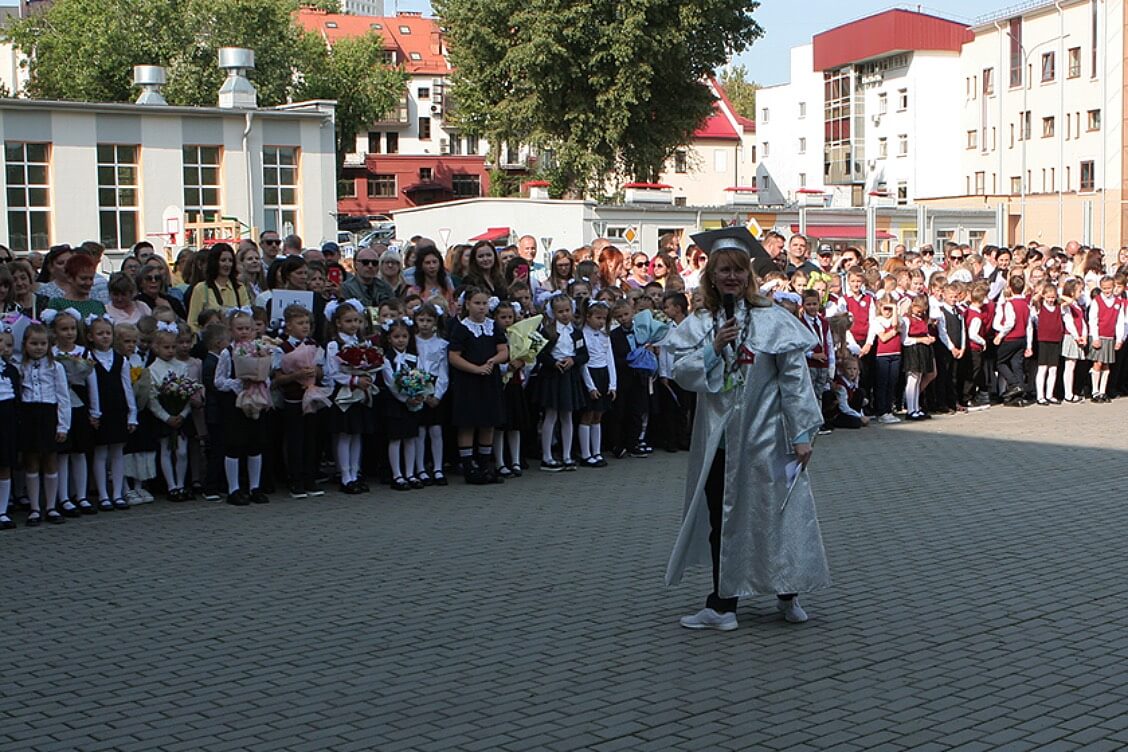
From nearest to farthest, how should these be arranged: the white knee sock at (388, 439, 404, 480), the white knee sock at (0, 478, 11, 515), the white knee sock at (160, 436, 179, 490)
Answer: the white knee sock at (0, 478, 11, 515), the white knee sock at (160, 436, 179, 490), the white knee sock at (388, 439, 404, 480)

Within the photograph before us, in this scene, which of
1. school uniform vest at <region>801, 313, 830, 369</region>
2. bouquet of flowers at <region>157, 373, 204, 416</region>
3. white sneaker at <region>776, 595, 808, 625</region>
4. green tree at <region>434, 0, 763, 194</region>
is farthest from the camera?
green tree at <region>434, 0, 763, 194</region>

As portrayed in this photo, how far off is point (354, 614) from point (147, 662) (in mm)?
1254

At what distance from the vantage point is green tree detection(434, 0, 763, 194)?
164 ft

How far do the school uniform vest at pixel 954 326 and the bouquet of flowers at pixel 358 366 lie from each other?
8.74 metres

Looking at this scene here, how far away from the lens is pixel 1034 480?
41.6 ft

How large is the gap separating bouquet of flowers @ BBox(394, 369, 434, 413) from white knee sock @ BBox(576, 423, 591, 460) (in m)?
2.06

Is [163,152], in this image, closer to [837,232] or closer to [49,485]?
[837,232]

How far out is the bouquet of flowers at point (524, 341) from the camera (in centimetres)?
1350

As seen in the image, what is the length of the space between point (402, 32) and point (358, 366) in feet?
351

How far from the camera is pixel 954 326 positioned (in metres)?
18.7

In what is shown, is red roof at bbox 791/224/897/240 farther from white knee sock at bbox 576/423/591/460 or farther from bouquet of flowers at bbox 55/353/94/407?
bouquet of flowers at bbox 55/353/94/407

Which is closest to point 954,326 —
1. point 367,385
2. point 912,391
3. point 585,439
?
point 912,391

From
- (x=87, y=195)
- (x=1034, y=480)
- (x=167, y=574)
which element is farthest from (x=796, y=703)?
(x=87, y=195)

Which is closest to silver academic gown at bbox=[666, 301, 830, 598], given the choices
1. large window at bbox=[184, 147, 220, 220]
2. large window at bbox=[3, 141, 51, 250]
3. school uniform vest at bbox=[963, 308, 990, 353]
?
school uniform vest at bbox=[963, 308, 990, 353]
